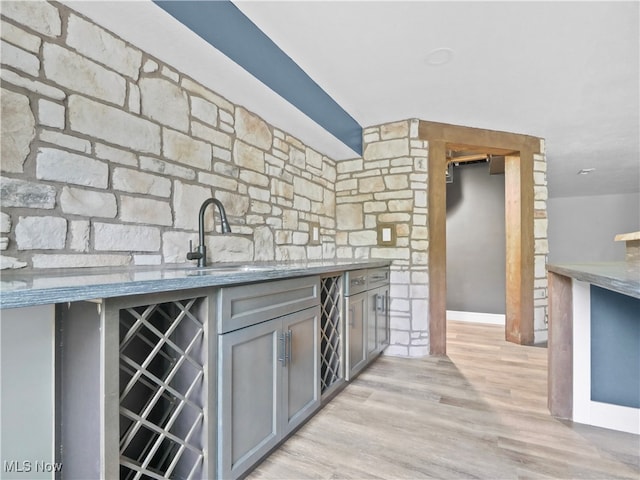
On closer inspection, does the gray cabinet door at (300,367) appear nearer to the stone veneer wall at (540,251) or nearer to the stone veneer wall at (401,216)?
the stone veneer wall at (401,216)

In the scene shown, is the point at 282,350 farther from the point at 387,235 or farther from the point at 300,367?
the point at 387,235

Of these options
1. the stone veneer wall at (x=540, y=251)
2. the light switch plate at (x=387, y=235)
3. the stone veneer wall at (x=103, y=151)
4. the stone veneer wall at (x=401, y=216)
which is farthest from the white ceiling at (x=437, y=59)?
the light switch plate at (x=387, y=235)

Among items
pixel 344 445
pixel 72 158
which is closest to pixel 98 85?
pixel 72 158

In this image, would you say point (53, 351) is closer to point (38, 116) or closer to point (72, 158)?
Result: point (72, 158)

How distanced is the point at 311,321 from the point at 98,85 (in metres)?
1.53

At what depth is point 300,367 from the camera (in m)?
1.75

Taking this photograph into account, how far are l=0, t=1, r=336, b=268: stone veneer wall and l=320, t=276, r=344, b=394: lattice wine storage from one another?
605 millimetres

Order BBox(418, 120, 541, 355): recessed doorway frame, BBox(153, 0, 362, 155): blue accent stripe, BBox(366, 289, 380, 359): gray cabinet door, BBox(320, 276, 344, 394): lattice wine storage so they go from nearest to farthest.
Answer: BBox(153, 0, 362, 155): blue accent stripe
BBox(320, 276, 344, 394): lattice wine storage
BBox(366, 289, 380, 359): gray cabinet door
BBox(418, 120, 541, 355): recessed doorway frame

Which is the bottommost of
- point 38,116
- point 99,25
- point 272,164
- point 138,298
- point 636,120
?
point 138,298

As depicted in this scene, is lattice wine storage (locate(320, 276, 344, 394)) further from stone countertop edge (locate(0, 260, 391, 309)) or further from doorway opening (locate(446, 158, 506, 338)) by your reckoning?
doorway opening (locate(446, 158, 506, 338))

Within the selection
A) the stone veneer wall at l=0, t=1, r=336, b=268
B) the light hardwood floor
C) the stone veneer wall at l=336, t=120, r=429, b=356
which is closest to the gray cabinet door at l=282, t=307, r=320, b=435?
the light hardwood floor

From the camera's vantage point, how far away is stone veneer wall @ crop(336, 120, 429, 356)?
3186mm

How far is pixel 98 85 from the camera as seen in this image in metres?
1.39

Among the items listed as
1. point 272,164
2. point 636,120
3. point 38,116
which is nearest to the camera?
point 38,116
